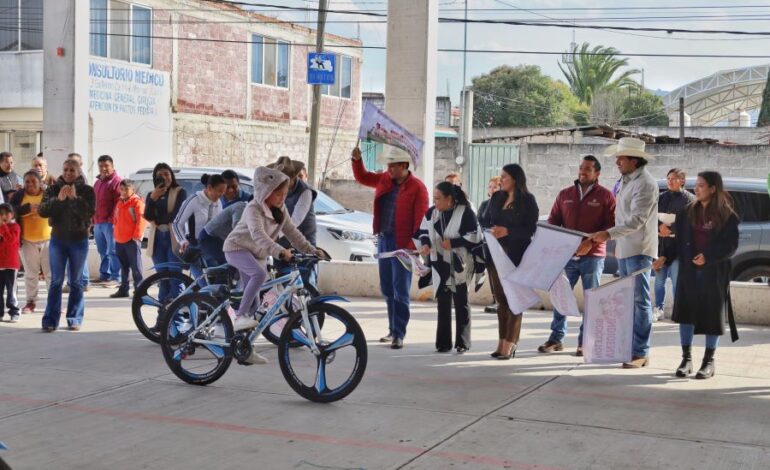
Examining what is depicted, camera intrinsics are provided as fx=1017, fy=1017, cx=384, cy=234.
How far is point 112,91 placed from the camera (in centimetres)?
2967

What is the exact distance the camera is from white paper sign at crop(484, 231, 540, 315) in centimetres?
933

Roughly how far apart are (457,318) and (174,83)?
2349 cm

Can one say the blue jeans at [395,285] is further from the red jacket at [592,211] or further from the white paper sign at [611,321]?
the white paper sign at [611,321]

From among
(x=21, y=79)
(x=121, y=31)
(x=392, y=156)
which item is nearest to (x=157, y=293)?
(x=392, y=156)

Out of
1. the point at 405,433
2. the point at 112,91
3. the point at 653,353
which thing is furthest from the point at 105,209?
the point at 112,91

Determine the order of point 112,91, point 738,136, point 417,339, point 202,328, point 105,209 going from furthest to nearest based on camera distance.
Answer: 1. point 738,136
2. point 112,91
3. point 105,209
4. point 417,339
5. point 202,328

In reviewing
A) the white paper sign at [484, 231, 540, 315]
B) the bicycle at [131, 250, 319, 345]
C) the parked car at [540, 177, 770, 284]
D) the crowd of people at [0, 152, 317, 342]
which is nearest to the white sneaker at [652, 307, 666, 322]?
the parked car at [540, 177, 770, 284]

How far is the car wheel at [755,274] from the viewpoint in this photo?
41.1ft

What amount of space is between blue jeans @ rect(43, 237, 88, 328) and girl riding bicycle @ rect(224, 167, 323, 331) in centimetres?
294

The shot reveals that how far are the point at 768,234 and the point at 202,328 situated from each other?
7.42m

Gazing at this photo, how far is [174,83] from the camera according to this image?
103 feet

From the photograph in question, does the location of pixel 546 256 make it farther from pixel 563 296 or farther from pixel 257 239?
pixel 257 239

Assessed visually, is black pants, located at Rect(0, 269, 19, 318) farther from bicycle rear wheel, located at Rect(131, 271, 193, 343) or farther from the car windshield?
the car windshield

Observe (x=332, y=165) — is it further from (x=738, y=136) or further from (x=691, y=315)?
(x=691, y=315)
